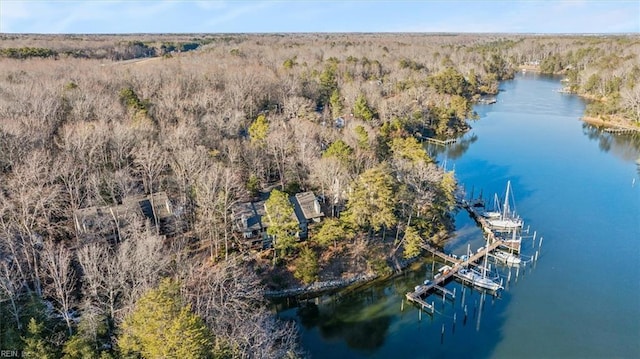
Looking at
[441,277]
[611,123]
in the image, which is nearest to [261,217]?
[441,277]

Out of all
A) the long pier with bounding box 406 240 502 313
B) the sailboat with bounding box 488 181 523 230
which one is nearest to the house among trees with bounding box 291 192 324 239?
the long pier with bounding box 406 240 502 313

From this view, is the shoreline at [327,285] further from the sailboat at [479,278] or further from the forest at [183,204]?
the sailboat at [479,278]

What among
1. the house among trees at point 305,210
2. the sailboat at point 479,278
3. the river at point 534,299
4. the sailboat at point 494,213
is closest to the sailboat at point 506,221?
the sailboat at point 494,213

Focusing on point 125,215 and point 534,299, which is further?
point 125,215

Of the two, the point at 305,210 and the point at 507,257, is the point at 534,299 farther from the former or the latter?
the point at 305,210

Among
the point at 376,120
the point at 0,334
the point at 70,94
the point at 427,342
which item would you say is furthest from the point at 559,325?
the point at 70,94

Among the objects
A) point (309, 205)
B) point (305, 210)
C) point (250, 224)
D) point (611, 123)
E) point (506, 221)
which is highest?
point (611, 123)

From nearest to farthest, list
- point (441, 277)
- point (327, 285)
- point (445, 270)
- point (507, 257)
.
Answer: point (327, 285) < point (441, 277) < point (445, 270) < point (507, 257)
